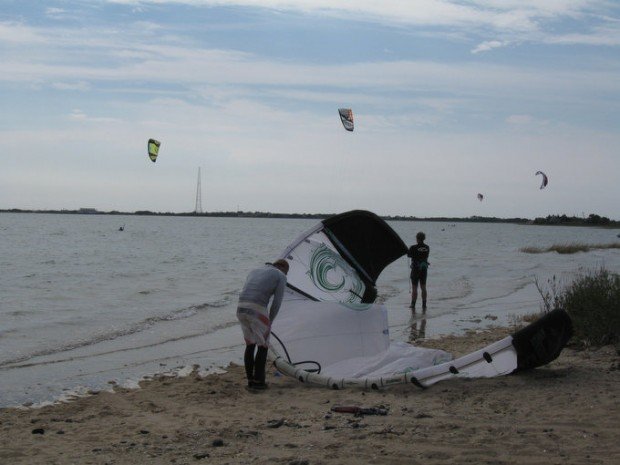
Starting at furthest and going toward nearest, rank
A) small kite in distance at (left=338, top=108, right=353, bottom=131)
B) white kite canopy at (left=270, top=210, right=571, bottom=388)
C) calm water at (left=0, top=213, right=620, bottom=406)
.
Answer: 1. small kite in distance at (left=338, top=108, right=353, bottom=131)
2. calm water at (left=0, top=213, right=620, bottom=406)
3. white kite canopy at (left=270, top=210, right=571, bottom=388)

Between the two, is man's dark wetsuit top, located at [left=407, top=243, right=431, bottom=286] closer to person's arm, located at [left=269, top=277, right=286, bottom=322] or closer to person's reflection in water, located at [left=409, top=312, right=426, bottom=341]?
person's reflection in water, located at [left=409, top=312, right=426, bottom=341]

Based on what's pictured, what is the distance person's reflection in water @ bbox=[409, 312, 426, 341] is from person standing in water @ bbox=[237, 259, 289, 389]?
470 cm

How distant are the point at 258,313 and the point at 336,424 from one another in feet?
7.38

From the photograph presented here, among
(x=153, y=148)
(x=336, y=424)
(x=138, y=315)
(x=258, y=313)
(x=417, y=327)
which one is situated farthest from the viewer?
(x=153, y=148)

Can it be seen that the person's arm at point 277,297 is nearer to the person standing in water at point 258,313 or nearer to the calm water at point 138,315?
the person standing in water at point 258,313

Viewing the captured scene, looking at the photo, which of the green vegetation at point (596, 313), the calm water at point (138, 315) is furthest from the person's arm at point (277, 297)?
the green vegetation at point (596, 313)

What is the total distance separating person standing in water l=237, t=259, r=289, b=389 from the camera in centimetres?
807

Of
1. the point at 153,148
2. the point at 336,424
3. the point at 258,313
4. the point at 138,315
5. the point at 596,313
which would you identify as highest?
the point at 153,148

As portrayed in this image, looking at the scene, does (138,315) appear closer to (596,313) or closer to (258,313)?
(258,313)

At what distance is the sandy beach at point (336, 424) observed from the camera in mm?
5227

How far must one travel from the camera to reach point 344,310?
9.14m

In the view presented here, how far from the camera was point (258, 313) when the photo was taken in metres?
8.09

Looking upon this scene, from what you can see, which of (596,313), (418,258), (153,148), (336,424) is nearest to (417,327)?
(418,258)

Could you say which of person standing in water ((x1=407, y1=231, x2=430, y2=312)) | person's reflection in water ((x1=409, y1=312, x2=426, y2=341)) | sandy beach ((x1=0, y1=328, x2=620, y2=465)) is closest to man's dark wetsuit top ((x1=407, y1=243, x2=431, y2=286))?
person standing in water ((x1=407, y1=231, x2=430, y2=312))
